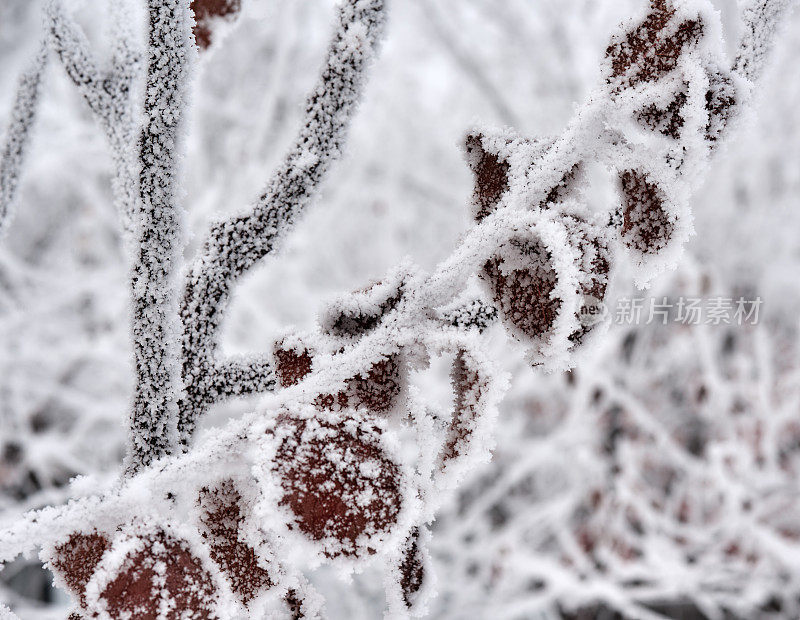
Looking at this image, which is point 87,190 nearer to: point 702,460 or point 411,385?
point 411,385

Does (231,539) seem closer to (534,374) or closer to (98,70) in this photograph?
(98,70)

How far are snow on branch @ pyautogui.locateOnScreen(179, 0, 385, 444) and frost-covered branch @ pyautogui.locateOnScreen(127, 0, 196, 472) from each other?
0.12ft

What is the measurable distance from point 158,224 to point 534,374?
197 centimetres

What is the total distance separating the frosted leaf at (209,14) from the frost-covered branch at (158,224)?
25cm

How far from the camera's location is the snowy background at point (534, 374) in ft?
7.38

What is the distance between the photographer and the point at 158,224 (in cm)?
39

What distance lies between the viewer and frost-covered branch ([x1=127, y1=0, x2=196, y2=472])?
389 mm

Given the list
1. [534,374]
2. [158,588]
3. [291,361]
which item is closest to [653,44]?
[291,361]

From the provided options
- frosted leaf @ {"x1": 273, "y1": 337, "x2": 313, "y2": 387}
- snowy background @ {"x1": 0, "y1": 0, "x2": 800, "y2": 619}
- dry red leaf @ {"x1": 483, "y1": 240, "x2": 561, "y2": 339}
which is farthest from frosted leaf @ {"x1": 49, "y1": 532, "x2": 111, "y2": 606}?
snowy background @ {"x1": 0, "y1": 0, "x2": 800, "y2": 619}

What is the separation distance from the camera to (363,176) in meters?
3.77

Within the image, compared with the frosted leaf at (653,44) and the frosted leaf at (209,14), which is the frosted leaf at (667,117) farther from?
the frosted leaf at (209,14)

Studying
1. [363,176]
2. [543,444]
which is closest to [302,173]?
[543,444]

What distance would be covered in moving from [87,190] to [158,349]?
273 cm

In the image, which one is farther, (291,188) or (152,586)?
(291,188)
